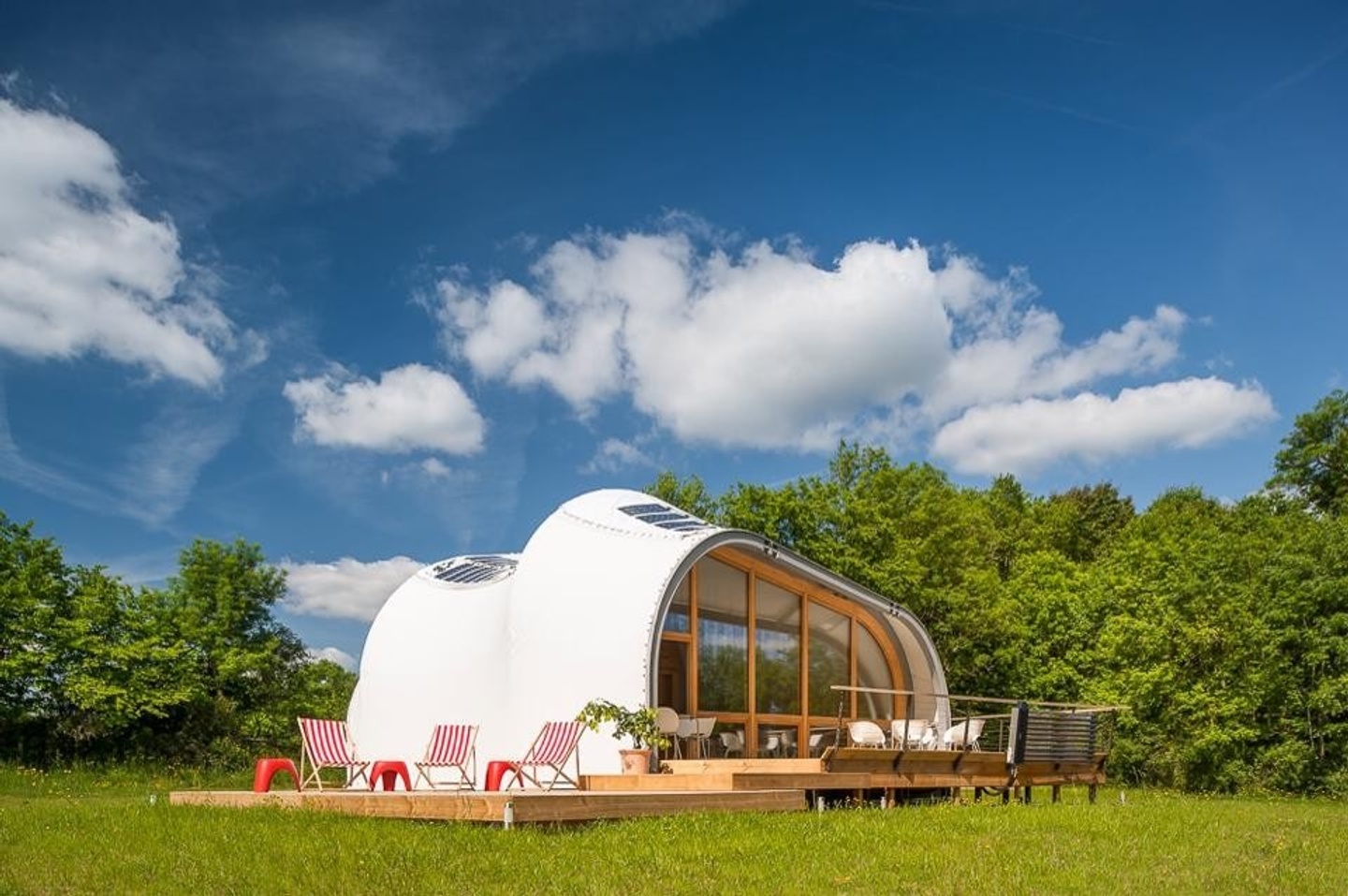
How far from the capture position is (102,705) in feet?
66.5

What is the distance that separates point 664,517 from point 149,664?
11.2m

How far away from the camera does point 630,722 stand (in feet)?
43.4

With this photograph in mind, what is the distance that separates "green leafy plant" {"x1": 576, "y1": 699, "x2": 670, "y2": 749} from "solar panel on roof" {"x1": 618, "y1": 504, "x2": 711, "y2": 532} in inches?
105

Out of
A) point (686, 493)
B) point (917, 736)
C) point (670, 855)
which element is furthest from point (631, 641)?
point (686, 493)

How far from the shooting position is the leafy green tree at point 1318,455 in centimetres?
3128

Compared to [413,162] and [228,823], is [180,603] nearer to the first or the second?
[413,162]

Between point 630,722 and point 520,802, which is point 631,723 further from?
point 520,802

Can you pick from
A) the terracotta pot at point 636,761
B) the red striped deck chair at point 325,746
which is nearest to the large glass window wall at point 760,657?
the terracotta pot at point 636,761

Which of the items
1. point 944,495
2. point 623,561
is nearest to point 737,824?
point 623,561

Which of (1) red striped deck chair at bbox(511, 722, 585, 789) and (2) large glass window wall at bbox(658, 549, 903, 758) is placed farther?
(2) large glass window wall at bbox(658, 549, 903, 758)

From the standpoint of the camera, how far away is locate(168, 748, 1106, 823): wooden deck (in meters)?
9.32

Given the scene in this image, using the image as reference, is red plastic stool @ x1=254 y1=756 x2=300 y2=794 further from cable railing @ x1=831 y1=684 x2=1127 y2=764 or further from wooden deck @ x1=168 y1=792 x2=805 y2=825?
cable railing @ x1=831 y1=684 x2=1127 y2=764

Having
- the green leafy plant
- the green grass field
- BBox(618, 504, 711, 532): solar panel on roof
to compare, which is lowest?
the green grass field

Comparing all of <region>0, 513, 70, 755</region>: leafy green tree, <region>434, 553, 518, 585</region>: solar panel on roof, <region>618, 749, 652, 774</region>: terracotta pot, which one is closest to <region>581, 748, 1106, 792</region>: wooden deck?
<region>618, 749, 652, 774</region>: terracotta pot
